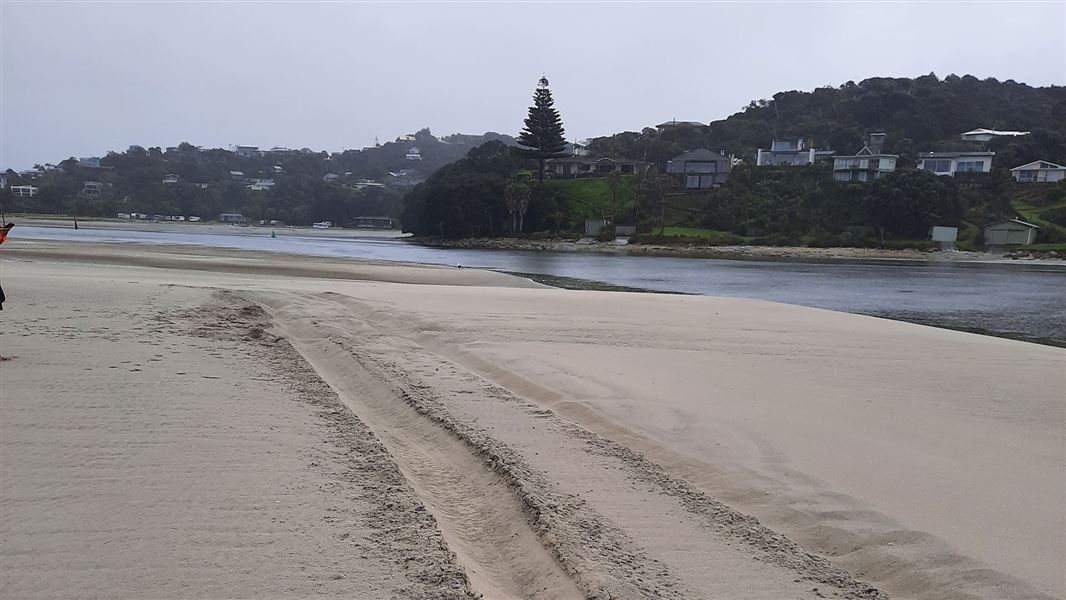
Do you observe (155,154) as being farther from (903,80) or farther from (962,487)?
(962,487)

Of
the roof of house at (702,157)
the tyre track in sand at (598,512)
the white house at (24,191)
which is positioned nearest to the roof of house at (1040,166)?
the roof of house at (702,157)

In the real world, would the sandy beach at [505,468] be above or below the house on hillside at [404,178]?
below

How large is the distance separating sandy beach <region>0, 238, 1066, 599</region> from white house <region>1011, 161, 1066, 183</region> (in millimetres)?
78674

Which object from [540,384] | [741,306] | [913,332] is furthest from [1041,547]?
[741,306]

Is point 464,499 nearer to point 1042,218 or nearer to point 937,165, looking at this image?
point 1042,218

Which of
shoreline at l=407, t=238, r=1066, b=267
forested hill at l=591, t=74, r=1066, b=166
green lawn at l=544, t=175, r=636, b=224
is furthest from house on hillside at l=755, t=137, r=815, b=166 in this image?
shoreline at l=407, t=238, r=1066, b=267

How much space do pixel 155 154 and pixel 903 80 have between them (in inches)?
7031

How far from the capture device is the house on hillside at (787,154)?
260ft

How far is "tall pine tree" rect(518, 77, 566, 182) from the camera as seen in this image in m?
82.4

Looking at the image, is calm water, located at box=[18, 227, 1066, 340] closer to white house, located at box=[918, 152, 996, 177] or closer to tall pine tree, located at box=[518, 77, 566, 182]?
white house, located at box=[918, 152, 996, 177]

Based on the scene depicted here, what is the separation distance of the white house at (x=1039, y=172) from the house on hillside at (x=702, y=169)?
31.7 m

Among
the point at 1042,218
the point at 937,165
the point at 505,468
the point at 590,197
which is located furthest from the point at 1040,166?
the point at 505,468

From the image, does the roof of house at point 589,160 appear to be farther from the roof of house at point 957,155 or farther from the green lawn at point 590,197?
the roof of house at point 957,155

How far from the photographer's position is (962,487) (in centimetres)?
436
